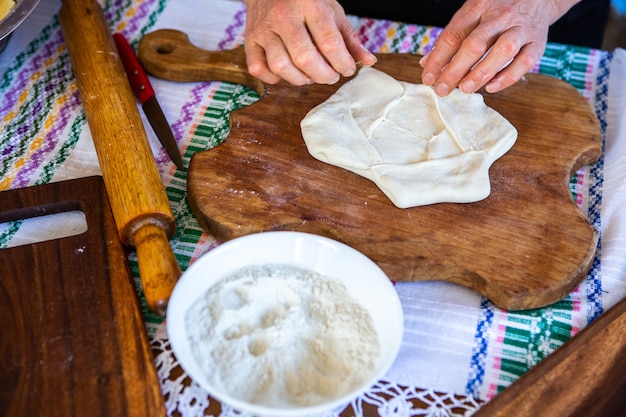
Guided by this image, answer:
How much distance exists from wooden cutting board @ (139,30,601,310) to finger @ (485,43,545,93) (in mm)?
144

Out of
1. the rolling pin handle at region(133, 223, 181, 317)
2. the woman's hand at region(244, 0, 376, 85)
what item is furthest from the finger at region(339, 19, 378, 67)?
the rolling pin handle at region(133, 223, 181, 317)

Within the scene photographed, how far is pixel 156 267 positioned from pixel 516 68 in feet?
2.76

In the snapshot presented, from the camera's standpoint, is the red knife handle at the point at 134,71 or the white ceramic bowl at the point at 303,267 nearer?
the white ceramic bowl at the point at 303,267

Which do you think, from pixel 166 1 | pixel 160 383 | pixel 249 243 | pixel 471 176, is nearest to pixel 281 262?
pixel 249 243

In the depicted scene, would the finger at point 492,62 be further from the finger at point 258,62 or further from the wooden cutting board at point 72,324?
the wooden cutting board at point 72,324

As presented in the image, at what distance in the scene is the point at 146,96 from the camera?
157 centimetres

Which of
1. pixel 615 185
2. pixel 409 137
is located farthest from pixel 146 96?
pixel 615 185

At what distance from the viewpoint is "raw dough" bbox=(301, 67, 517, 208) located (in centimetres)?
132

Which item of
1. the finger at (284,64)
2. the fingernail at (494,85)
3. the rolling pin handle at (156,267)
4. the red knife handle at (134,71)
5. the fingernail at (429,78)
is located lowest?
the rolling pin handle at (156,267)

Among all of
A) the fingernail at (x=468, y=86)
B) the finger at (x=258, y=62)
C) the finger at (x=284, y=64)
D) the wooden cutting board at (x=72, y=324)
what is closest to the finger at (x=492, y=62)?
the fingernail at (x=468, y=86)

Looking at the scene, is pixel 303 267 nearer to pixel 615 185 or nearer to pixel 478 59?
pixel 478 59

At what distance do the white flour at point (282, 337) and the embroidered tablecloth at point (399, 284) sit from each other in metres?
0.09

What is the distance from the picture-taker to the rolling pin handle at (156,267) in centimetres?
111

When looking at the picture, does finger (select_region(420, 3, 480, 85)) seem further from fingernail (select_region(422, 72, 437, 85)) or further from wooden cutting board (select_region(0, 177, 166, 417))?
wooden cutting board (select_region(0, 177, 166, 417))
